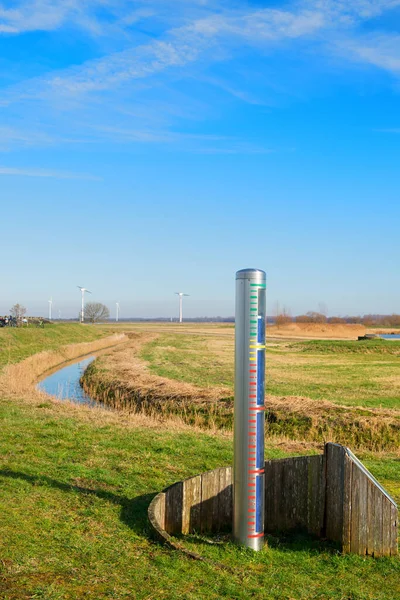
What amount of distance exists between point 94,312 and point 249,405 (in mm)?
146157

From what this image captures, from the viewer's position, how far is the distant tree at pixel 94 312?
5896 inches

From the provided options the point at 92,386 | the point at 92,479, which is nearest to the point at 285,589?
the point at 92,479

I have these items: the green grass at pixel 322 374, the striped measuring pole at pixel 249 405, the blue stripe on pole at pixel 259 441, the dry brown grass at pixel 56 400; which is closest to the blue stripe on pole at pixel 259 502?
the striped measuring pole at pixel 249 405

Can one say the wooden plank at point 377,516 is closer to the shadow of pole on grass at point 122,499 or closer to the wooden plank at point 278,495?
the wooden plank at point 278,495

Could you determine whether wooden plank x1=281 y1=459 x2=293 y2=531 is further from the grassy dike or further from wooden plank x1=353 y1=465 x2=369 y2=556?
wooden plank x1=353 y1=465 x2=369 y2=556

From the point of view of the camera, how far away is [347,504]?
7922 mm

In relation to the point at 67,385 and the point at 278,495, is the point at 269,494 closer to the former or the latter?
the point at 278,495

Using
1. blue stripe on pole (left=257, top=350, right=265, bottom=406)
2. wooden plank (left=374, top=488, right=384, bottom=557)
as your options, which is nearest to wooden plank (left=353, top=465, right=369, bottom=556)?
wooden plank (left=374, top=488, right=384, bottom=557)

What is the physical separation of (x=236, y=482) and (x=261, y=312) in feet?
7.30

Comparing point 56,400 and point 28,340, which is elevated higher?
point 28,340

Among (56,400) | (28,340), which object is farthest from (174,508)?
(28,340)

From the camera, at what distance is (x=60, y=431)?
13531 mm

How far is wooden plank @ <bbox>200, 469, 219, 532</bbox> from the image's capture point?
8695mm

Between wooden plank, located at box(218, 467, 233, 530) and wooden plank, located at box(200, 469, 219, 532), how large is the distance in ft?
0.24
